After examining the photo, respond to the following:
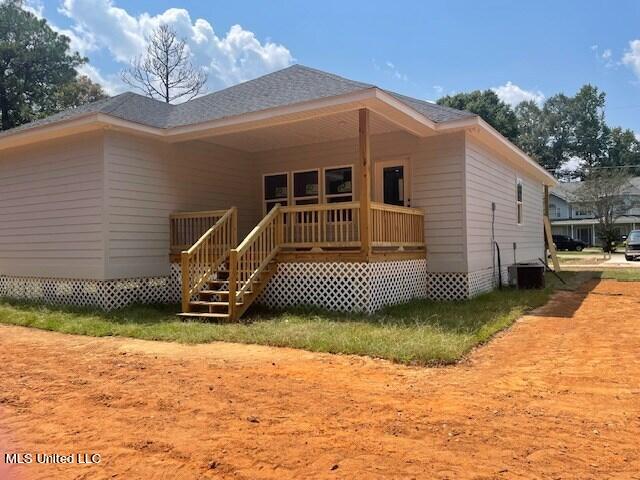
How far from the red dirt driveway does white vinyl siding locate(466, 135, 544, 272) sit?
15.6 feet

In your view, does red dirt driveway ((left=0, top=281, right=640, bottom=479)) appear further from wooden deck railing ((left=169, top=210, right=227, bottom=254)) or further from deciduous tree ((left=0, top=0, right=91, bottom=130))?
deciduous tree ((left=0, top=0, right=91, bottom=130))

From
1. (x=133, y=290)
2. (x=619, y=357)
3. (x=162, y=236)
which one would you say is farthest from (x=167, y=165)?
(x=619, y=357)

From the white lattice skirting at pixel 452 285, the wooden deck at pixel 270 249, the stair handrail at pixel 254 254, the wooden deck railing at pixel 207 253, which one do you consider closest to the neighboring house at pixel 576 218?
the white lattice skirting at pixel 452 285

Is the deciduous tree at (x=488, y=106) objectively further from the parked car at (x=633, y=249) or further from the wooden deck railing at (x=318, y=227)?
the wooden deck railing at (x=318, y=227)

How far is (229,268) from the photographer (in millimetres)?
9016

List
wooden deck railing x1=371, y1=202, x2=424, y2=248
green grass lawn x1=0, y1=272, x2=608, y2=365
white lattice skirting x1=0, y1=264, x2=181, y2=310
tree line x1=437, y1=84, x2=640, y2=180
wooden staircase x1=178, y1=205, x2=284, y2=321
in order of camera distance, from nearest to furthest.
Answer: green grass lawn x1=0, y1=272, x2=608, y2=365 < wooden staircase x1=178, y1=205, x2=284, y2=321 < wooden deck railing x1=371, y1=202, x2=424, y2=248 < white lattice skirting x1=0, y1=264, x2=181, y2=310 < tree line x1=437, y1=84, x2=640, y2=180

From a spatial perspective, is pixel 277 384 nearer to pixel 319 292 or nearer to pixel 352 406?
pixel 352 406

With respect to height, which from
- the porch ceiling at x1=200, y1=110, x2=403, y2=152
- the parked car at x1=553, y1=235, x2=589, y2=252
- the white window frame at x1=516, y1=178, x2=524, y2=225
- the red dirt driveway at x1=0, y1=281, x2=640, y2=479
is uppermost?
the porch ceiling at x1=200, y1=110, x2=403, y2=152

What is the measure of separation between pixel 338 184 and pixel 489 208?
3.67 meters

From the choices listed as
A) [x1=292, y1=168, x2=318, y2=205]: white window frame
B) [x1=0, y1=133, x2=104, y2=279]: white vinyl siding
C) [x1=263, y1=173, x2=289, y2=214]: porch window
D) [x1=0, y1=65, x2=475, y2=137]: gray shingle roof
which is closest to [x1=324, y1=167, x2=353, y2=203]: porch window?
[x1=292, y1=168, x2=318, y2=205]: white window frame

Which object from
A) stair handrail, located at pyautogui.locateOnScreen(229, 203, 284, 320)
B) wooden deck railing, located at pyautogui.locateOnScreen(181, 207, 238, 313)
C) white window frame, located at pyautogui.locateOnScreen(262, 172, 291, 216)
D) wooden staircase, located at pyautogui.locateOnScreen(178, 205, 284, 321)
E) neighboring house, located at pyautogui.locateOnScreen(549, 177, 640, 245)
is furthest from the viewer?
neighboring house, located at pyautogui.locateOnScreen(549, 177, 640, 245)

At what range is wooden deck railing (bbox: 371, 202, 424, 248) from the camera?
9.16 metres

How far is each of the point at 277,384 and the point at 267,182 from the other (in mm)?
8857

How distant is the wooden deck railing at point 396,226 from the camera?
916cm
